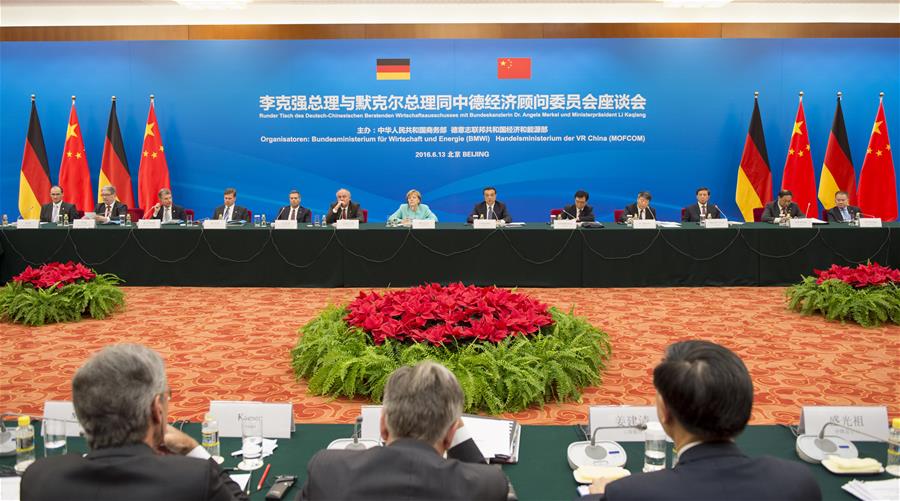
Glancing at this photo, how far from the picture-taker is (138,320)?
19.2ft

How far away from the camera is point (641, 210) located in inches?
307

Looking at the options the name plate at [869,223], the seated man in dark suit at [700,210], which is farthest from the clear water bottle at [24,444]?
the name plate at [869,223]

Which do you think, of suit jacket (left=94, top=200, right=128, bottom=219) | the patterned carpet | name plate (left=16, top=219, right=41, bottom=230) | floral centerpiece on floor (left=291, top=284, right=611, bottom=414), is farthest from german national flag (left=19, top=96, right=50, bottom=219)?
floral centerpiece on floor (left=291, top=284, right=611, bottom=414)

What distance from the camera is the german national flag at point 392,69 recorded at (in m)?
9.37

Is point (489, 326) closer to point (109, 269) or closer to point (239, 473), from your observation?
point (239, 473)

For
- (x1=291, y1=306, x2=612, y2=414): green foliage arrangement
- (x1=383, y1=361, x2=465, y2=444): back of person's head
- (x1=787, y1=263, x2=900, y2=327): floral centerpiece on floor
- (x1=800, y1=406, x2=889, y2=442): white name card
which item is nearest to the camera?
(x1=383, y1=361, x2=465, y2=444): back of person's head

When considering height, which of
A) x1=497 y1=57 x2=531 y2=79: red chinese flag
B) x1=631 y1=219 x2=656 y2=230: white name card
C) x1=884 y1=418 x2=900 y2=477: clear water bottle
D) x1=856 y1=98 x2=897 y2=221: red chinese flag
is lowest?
x1=884 y1=418 x2=900 y2=477: clear water bottle

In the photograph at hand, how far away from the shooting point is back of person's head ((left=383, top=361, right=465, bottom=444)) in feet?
4.56

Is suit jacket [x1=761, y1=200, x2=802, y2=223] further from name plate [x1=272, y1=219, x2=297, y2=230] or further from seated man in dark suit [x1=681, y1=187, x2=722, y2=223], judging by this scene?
name plate [x1=272, y1=219, x2=297, y2=230]

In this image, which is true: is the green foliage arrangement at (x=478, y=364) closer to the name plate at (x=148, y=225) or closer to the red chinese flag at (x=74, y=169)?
the name plate at (x=148, y=225)

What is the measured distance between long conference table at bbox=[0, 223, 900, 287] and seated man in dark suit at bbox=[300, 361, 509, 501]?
5.72 meters

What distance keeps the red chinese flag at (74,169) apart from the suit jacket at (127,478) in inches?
355

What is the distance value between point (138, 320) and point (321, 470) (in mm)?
5081

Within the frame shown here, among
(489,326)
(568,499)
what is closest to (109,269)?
(489,326)
